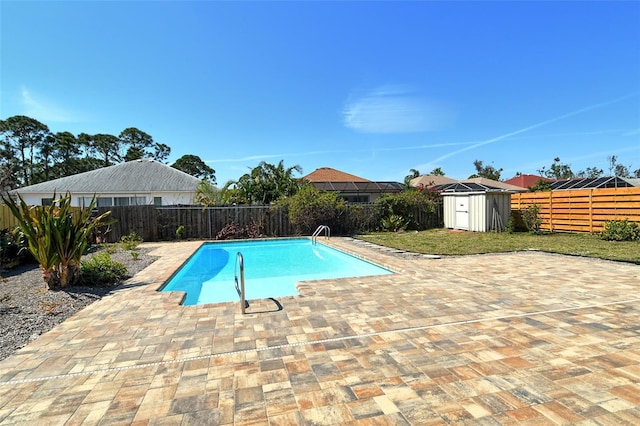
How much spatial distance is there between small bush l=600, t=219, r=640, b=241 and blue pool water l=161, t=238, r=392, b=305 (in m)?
9.43

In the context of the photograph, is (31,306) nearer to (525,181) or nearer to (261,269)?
(261,269)

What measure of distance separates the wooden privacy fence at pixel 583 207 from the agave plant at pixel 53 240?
16.7 meters

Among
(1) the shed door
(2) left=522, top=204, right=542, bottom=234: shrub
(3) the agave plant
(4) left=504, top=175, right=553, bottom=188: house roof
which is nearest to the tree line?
(3) the agave plant

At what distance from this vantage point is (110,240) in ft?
45.9

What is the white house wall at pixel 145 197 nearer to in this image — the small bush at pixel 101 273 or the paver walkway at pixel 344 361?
the small bush at pixel 101 273

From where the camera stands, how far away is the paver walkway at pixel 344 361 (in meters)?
2.19

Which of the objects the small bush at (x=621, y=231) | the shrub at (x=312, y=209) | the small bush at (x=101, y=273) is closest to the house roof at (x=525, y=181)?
the small bush at (x=621, y=231)

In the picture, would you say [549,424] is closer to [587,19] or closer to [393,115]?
[587,19]

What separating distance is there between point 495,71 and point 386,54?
19.7ft

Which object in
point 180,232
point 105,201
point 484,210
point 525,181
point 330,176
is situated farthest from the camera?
point 525,181

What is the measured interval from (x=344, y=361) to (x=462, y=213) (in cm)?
1515

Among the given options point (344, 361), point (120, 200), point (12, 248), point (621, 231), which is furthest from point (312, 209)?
point (120, 200)

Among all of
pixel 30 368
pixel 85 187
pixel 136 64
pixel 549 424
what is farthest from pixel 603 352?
pixel 85 187

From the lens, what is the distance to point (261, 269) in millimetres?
9609
